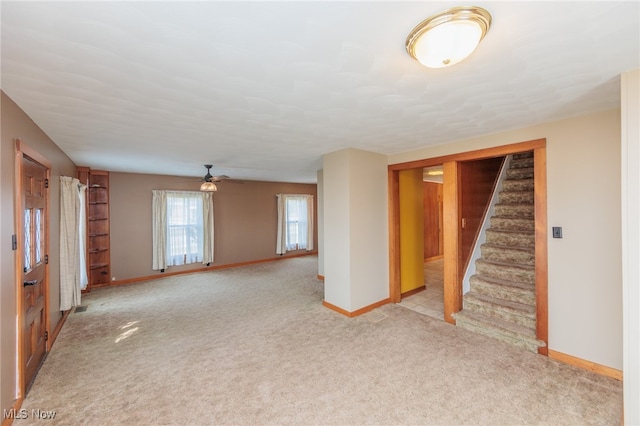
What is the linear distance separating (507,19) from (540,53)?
46cm

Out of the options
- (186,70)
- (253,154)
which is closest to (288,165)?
(253,154)

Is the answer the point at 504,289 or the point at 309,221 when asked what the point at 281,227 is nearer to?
the point at 309,221

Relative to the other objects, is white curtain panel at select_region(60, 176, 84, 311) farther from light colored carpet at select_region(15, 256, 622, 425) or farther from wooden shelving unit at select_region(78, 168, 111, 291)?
wooden shelving unit at select_region(78, 168, 111, 291)

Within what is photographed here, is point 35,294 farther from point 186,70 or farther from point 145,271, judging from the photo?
point 145,271

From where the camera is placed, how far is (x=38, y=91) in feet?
6.08

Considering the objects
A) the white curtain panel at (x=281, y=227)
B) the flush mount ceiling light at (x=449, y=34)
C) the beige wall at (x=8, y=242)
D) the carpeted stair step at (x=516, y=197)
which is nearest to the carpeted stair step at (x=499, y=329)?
the carpeted stair step at (x=516, y=197)

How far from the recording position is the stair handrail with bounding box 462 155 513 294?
3.65m

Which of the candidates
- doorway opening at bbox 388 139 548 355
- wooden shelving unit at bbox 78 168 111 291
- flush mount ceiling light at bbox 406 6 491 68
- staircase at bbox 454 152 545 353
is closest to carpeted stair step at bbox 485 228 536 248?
staircase at bbox 454 152 545 353

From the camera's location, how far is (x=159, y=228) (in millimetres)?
5934

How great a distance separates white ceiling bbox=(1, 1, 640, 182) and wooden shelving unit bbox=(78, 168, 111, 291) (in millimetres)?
2928

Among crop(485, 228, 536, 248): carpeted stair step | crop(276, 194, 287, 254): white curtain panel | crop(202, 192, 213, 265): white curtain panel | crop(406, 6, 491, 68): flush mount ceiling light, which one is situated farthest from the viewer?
crop(276, 194, 287, 254): white curtain panel

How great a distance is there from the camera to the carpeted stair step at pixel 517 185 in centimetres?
408

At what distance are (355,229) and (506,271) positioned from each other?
2.06 m

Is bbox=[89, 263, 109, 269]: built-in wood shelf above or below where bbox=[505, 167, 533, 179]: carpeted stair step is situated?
below
